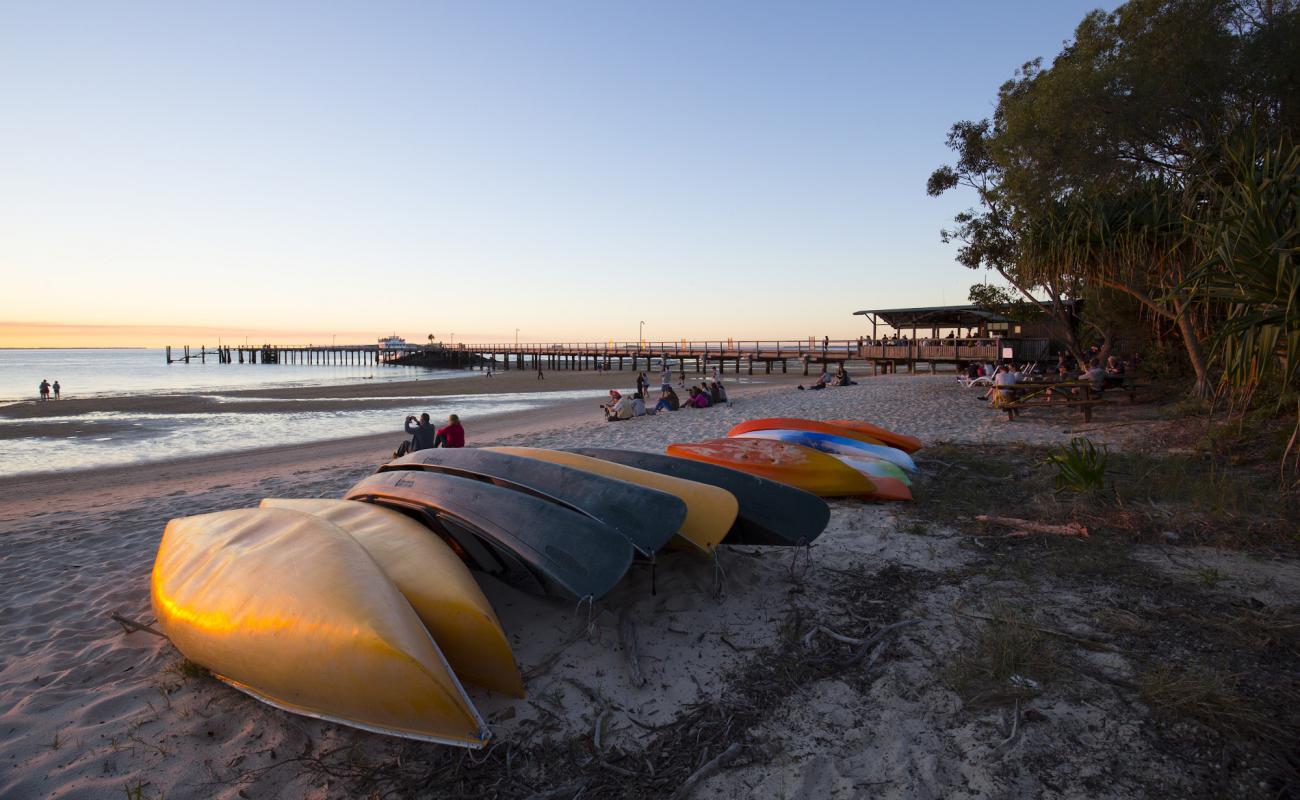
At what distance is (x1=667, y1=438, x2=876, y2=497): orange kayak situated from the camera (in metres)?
5.72

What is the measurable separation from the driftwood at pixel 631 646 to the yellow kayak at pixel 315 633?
78 centimetres

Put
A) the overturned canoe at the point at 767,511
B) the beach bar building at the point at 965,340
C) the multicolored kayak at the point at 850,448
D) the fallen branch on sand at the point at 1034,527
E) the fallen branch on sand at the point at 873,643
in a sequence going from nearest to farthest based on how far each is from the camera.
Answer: the fallen branch on sand at the point at 873,643 < the overturned canoe at the point at 767,511 < the fallen branch on sand at the point at 1034,527 < the multicolored kayak at the point at 850,448 < the beach bar building at the point at 965,340

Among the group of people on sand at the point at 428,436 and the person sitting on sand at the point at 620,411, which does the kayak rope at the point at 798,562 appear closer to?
the group of people on sand at the point at 428,436

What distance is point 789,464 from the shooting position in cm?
603

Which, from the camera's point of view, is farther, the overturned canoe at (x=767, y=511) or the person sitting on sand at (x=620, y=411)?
the person sitting on sand at (x=620, y=411)

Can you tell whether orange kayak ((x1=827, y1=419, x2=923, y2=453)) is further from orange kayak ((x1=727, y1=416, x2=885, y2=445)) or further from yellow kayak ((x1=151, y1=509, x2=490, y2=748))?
yellow kayak ((x1=151, y1=509, x2=490, y2=748))

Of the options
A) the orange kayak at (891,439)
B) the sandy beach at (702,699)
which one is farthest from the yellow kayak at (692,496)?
the orange kayak at (891,439)

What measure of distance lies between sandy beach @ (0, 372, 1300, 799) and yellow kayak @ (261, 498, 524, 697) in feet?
0.44

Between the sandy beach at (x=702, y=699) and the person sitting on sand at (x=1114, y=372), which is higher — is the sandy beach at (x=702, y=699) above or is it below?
below

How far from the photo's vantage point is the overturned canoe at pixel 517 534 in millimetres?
2961

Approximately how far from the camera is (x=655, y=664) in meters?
2.93

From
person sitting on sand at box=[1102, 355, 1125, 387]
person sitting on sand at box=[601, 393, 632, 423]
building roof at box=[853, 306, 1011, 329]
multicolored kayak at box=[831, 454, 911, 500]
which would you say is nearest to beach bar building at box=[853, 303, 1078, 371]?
building roof at box=[853, 306, 1011, 329]

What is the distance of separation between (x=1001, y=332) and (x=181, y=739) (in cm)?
2655

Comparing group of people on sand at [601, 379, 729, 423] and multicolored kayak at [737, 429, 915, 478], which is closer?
multicolored kayak at [737, 429, 915, 478]
